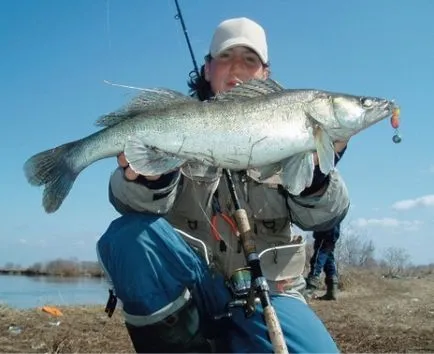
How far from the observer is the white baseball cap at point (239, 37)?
12.9ft

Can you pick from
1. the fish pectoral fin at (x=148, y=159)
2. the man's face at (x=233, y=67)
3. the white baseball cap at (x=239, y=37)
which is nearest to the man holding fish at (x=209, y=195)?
the fish pectoral fin at (x=148, y=159)

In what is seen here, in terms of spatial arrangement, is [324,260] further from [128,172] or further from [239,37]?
[128,172]

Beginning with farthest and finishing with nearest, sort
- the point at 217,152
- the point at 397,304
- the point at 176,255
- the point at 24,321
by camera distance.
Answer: the point at 397,304 < the point at 24,321 < the point at 176,255 < the point at 217,152

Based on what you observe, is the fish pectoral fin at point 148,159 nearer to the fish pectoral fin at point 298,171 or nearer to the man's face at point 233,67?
the fish pectoral fin at point 298,171

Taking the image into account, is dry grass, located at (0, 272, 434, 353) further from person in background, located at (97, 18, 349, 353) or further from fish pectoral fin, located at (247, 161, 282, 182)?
fish pectoral fin, located at (247, 161, 282, 182)

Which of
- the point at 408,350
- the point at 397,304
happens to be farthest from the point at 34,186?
the point at 397,304

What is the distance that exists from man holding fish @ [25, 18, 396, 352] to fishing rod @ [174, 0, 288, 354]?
9cm

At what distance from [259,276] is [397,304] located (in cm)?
800

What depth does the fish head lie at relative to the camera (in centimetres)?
309

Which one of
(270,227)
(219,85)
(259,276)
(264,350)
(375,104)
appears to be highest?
(219,85)

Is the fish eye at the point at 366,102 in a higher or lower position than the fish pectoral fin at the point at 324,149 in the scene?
higher

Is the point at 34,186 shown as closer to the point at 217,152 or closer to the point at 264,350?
the point at 217,152

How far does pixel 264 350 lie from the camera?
323 cm

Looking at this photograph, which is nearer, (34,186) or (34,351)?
(34,186)
